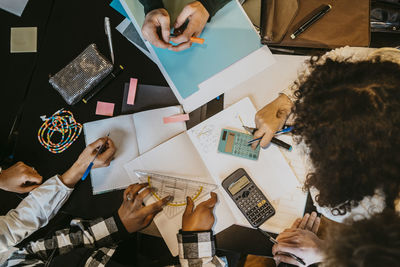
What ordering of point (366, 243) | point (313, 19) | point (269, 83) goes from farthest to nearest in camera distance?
1. point (269, 83)
2. point (313, 19)
3. point (366, 243)

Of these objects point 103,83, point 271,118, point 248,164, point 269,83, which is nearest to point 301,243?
point 248,164

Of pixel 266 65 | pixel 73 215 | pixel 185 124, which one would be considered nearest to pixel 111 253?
pixel 73 215

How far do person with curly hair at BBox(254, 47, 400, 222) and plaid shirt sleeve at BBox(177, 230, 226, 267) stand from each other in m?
0.39

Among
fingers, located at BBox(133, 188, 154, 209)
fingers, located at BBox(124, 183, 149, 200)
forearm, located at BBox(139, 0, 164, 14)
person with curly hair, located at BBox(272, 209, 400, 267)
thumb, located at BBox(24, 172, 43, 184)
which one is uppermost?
forearm, located at BBox(139, 0, 164, 14)

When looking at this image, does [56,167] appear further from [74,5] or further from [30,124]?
[74,5]

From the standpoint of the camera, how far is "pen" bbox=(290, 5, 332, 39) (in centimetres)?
85

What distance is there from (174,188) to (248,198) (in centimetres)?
26

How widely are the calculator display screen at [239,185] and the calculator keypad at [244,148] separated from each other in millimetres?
79

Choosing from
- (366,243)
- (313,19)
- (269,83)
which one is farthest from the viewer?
(269,83)

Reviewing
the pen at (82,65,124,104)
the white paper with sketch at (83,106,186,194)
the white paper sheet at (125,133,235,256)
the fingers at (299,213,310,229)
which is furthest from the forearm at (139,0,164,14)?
the fingers at (299,213,310,229)

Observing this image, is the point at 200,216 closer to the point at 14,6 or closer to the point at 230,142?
the point at 230,142

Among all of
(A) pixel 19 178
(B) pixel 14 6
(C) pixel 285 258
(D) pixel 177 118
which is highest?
(B) pixel 14 6

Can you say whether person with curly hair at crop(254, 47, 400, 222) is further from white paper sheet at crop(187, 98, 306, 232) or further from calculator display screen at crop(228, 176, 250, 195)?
calculator display screen at crop(228, 176, 250, 195)

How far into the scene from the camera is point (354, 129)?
637mm
